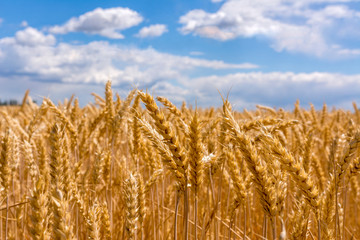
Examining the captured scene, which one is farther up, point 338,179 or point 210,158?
point 210,158

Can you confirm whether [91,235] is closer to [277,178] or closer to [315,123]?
[277,178]

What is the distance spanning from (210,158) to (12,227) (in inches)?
84.9

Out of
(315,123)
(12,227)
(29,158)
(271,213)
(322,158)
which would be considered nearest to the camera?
(271,213)

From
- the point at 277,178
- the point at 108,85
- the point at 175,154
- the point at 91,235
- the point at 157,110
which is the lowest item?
the point at 91,235

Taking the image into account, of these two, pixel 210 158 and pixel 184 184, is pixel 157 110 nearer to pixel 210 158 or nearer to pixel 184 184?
pixel 184 184

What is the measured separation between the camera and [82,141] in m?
2.97

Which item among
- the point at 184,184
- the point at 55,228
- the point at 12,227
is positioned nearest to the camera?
the point at 55,228

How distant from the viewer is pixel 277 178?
134cm

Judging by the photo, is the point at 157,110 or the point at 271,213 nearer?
the point at 271,213

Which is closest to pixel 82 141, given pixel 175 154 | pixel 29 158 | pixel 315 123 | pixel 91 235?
pixel 29 158

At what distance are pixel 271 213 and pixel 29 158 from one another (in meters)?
1.64

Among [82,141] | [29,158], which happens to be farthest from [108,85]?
[29,158]

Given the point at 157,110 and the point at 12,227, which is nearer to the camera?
the point at 157,110

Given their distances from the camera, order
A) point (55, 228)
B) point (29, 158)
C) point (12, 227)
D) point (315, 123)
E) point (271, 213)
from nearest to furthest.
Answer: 1. point (55, 228)
2. point (271, 213)
3. point (29, 158)
4. point (12, 227)
5. point (315, 123)
